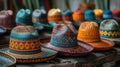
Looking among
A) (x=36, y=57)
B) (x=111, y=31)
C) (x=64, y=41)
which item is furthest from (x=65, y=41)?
(x=111, y=31)

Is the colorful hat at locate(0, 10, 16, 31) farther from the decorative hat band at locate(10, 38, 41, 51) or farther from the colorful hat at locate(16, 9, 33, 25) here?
the decorative hat band at locate(10, 38, 41, 51)

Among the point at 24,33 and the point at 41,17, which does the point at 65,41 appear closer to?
the point at 24,33

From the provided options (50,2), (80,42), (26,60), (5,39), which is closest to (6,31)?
(5,39)

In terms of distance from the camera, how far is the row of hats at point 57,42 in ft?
3.96

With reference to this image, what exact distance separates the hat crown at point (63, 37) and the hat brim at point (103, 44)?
6.2 inches

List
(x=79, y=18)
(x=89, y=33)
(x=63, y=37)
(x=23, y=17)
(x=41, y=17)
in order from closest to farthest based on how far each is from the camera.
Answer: (x=63, y=37) < (x=89, y=33) < (x=23, y=17) < (x=41, y=17) < (x=79, y=18)

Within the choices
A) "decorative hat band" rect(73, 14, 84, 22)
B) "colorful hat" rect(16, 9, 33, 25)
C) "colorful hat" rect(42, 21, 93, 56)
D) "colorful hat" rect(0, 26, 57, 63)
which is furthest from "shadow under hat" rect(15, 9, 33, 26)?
"decorative hat band" rect(73, 14, 84, 22)

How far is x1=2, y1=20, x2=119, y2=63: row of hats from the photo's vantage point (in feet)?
3.96

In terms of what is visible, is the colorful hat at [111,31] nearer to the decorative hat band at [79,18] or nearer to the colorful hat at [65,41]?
the colorful hat at [65,41]

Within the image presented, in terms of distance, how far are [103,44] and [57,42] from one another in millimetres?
287

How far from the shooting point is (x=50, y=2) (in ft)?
11.9

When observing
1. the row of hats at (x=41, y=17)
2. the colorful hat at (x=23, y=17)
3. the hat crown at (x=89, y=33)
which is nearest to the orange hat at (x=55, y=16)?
the row of hats at (x=41, y=17)

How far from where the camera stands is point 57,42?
1.35 m

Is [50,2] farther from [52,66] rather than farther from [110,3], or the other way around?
[52,66]
